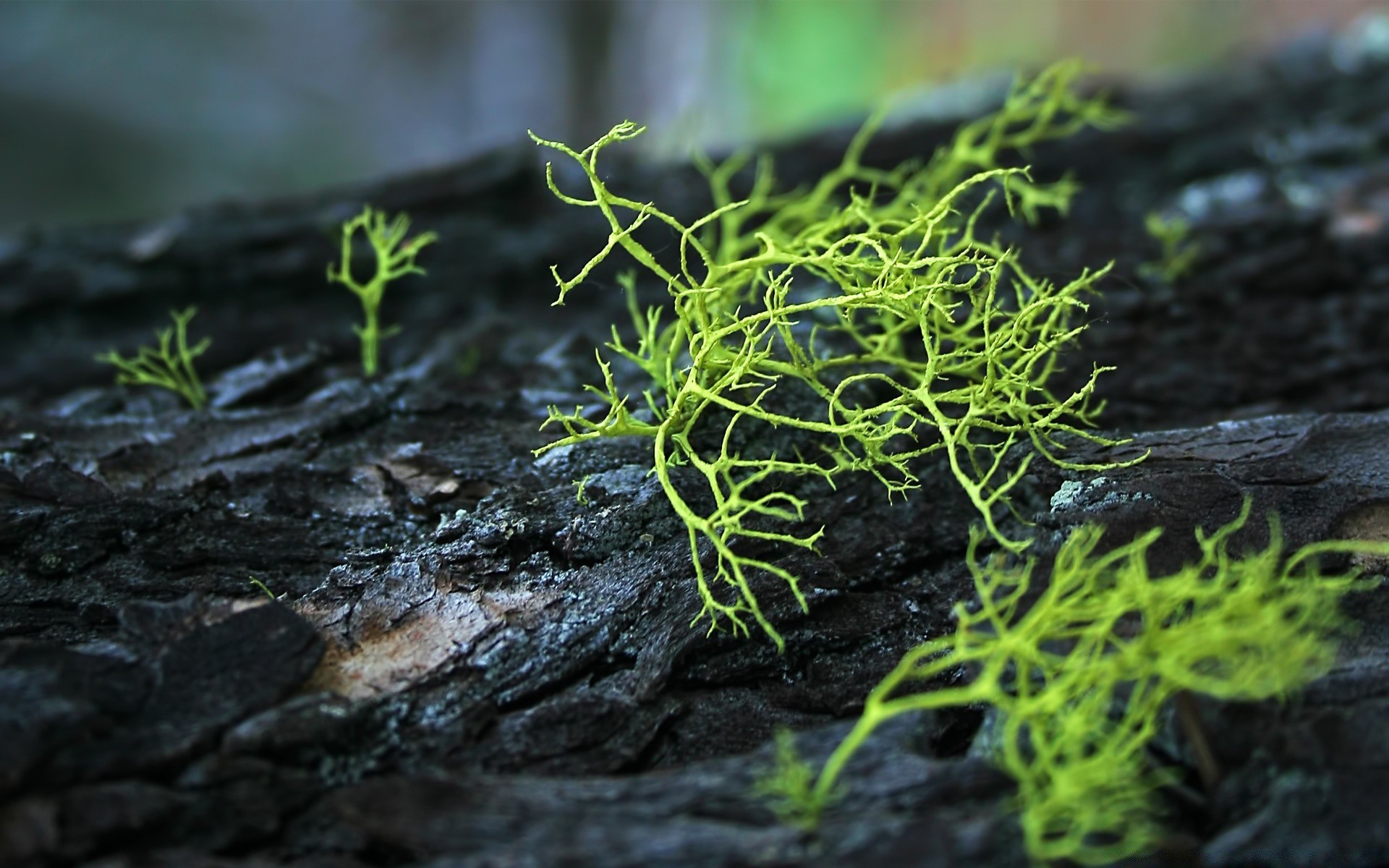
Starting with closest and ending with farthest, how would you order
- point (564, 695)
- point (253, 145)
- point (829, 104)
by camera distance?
point (564, 695)
point (829, 104)
point (253, 145)

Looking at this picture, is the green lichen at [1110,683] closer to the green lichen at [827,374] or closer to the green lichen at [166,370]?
the green lichen at [827,374]

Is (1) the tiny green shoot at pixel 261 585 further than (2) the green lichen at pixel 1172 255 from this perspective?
No

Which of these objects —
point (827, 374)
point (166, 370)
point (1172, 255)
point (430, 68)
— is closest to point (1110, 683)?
point (827, 374)

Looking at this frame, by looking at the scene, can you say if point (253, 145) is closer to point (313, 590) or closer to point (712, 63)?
point (712, 63)

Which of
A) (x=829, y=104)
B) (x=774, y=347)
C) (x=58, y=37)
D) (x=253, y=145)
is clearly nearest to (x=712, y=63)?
(x=829, y=104)

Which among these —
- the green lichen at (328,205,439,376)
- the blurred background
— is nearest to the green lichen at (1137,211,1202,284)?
the green lichen at (328,205,439,376)

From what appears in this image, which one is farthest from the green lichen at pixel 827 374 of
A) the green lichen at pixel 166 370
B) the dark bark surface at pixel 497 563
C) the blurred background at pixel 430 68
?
the blurred background at pixel 430 68

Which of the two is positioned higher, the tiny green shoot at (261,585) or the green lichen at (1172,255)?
the green lichen at (1172,255)

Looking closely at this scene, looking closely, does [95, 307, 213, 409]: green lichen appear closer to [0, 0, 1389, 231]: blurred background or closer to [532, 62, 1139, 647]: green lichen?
[532, 62, 1139, 647]: green lichen
